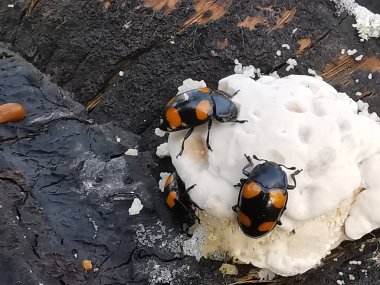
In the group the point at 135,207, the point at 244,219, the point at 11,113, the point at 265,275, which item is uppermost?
the point at 11,113

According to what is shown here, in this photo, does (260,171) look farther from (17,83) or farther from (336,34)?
(17,83)

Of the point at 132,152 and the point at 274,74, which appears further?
the point at 274,74

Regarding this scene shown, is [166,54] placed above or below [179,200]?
above

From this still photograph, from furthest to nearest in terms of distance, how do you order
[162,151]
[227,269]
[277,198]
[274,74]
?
[274,74], [162,151], [227,269], [277,198]

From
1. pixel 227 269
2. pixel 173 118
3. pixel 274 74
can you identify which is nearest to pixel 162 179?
pixel 173 118

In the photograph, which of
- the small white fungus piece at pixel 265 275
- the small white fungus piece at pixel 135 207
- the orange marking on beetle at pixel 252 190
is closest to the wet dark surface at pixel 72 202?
the small white fungus piece at pixel 135 207

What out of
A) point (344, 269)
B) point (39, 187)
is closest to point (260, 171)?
point (344, 269)

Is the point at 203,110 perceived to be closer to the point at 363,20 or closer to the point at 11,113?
the point at 11,113

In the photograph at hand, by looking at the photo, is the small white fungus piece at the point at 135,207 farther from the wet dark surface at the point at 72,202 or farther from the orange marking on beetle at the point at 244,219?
the orange marking on beetle at the point at 244,219
